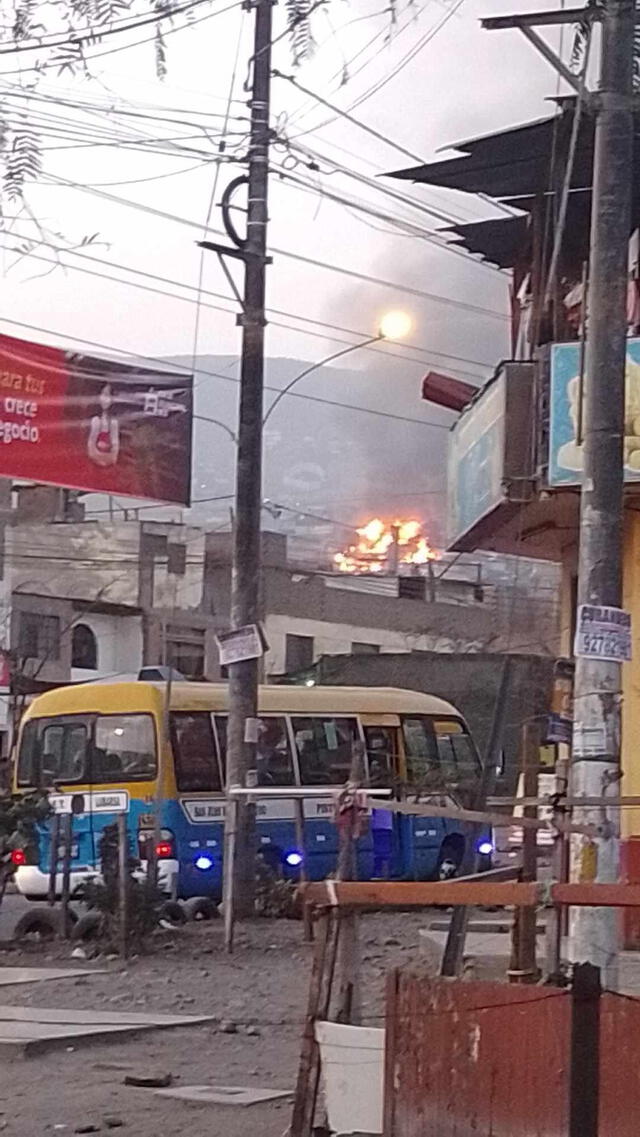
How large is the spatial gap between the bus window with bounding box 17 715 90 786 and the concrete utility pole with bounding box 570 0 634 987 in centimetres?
1505

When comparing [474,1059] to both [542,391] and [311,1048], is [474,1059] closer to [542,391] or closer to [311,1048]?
[311,1048]

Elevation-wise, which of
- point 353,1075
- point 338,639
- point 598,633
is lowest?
point 353,1075

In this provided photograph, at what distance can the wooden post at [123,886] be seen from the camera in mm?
15148

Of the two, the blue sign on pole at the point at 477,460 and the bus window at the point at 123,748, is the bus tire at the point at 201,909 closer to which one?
the bus window at the point at 123,748

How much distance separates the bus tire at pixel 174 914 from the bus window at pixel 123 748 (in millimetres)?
4912

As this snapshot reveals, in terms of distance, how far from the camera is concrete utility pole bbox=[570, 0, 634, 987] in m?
9.29

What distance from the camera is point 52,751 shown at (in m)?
24.4

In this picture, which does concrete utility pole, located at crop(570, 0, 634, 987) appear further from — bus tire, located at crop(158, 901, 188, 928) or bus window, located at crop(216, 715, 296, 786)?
bus window, located at crop(216, 715, 296, 786)

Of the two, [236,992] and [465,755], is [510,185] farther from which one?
[465,755]

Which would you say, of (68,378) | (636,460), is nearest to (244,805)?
(636,460)

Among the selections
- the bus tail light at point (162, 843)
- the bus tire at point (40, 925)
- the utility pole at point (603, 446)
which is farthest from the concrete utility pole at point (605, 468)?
the bus tail light at point (162, 843)

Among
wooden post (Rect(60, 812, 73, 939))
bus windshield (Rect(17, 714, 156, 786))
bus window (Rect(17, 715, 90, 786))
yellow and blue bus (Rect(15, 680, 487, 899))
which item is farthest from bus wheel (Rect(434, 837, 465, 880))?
wooden post (Rect(60, 812, 73, 939))

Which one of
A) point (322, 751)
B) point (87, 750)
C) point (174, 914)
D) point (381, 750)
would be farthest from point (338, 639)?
point (174, 914)

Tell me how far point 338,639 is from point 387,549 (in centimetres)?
1472
